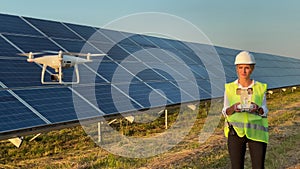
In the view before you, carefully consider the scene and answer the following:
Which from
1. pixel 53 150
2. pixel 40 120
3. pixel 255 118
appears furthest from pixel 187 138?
pixel 255 118

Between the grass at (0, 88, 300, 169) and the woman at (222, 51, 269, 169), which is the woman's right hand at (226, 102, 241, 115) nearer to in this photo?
the woman at (222, 51, 269, 169)

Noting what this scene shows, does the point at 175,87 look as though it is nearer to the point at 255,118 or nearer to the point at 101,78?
the point at 101,78

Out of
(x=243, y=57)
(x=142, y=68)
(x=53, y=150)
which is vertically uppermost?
(x=142, y=68)

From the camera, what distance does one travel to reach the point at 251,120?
4152 millimetres

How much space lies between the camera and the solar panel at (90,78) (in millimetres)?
7461

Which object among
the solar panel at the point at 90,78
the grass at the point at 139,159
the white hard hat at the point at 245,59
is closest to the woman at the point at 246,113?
the white hard hat at the point at 245,59

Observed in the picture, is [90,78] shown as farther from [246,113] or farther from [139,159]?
[246,113]

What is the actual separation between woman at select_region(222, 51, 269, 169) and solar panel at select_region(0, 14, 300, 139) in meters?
3.81

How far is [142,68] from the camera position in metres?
12.4

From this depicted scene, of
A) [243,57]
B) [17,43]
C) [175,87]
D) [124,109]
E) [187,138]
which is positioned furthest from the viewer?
[175,87]

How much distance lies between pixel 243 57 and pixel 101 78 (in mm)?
6628

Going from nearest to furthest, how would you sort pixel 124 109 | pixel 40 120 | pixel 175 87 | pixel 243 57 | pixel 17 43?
pixel 243 57 < pixel 40 120 < pixel 124 109 < pixel 17 43 < pixel 175 87

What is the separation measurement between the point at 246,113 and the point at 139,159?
4.18m

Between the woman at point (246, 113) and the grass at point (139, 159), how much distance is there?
2845mm
